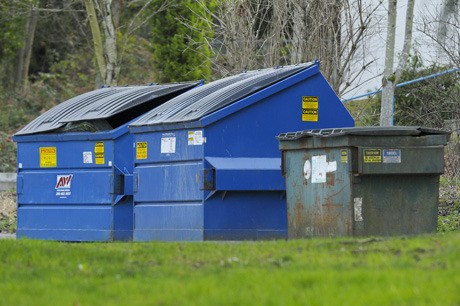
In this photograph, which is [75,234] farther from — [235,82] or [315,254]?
[315,254]

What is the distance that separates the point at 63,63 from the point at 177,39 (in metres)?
10.6

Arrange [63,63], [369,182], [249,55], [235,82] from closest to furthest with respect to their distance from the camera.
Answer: [369,182]
[235,82]
[249,55]
[63,63]

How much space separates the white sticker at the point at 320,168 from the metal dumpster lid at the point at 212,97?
1.77 m

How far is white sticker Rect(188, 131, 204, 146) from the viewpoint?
12.3 meters

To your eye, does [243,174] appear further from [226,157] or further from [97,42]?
[97,42]

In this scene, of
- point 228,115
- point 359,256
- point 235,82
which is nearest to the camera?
point 359,256

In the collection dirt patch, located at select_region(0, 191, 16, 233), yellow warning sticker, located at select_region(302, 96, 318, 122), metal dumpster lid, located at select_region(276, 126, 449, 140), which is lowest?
dirt patch, located at select_region(0, 191, 16, 233)

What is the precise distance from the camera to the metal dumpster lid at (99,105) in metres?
14.4

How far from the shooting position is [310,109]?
1303 centimetres

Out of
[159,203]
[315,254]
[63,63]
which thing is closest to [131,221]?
[159,203]

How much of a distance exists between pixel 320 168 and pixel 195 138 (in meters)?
1.97

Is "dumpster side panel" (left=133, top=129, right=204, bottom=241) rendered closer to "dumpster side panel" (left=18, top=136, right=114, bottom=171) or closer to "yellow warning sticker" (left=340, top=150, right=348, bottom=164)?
"dumpster side panel" (left=18, top=136, right=114, bottom=171)

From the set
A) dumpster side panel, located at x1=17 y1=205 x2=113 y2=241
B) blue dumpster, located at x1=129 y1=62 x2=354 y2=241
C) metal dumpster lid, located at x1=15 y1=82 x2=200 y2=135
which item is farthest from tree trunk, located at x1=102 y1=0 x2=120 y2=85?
blue dumpster, located at x1=129 y1=62 x2=354 y2=241

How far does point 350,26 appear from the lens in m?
15.5
